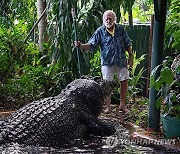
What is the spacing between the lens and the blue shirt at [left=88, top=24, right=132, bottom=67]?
588cm

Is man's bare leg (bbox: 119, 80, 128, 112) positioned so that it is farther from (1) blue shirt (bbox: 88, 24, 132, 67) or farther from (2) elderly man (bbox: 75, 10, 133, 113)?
(1) blue shirt (bbox: 88, 24, 132, 67)

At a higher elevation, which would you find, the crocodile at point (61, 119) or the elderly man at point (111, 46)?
the elderly man at point (111, 46)

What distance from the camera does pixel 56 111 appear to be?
3654 millimetres

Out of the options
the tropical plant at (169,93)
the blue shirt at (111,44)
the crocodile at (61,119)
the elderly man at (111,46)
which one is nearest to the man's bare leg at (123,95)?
the elderly man at (111,46)

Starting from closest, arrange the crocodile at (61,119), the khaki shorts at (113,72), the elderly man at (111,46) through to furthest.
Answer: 1. the crocodile at (61,119)
2. the elderly man at (111,46)
3. the khaki shorts at (113,72)

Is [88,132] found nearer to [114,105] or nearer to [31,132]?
[31,132]

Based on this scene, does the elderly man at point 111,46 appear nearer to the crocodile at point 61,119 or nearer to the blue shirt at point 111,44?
the blue shirt at point 111,44

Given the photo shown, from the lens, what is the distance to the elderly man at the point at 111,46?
230 inches

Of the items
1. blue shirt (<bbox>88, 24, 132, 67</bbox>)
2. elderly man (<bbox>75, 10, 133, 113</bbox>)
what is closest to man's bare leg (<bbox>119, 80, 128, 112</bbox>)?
elderly man (<bbox>75, 10, 133, 113</bbox>)

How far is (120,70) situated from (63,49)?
43.9 inches

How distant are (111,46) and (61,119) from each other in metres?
2.50

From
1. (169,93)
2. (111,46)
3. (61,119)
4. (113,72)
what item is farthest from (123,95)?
(61,119)

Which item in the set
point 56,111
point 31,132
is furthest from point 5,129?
point 56,111

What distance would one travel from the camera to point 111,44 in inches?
231
